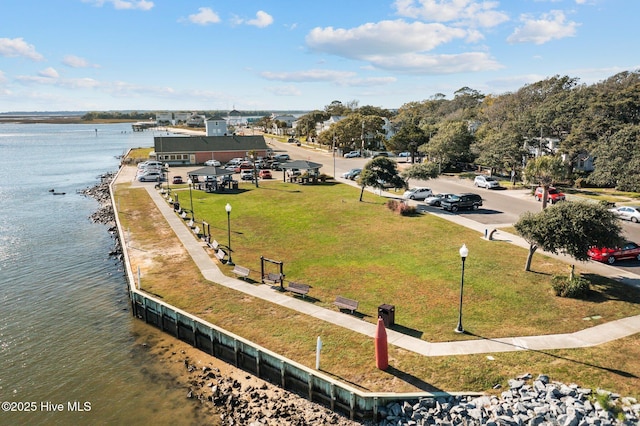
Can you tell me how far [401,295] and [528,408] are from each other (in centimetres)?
876

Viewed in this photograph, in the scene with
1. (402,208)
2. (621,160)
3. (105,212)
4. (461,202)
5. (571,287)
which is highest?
(621,160)

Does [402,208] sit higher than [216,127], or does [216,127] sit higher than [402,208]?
[216,127]

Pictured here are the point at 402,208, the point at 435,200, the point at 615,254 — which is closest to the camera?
the point at 615,254

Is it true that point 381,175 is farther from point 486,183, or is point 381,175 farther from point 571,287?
point 571,287

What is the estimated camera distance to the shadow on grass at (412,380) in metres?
14.0

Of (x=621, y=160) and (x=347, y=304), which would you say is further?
(x=621, y=160)

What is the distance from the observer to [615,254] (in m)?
25.1

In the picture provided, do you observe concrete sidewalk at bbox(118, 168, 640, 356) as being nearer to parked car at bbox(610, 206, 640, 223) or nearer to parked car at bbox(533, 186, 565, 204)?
parked car at bbox(610, 206, 640, 223)

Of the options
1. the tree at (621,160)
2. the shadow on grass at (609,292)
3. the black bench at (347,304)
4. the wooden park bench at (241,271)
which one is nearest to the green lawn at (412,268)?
the shadow on grass at (609,292)

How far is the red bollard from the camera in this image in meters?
14.9

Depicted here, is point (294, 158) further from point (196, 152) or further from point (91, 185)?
point (91, 185)

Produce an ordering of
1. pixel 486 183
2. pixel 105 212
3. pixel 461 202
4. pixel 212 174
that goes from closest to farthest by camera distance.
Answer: pixel 461 202, pixel 105 212, pixel 212 174, pixel 486 183

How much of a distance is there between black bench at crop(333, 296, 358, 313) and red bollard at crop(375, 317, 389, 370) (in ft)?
12.6

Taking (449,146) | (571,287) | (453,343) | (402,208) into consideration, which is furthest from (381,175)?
(453,343)
